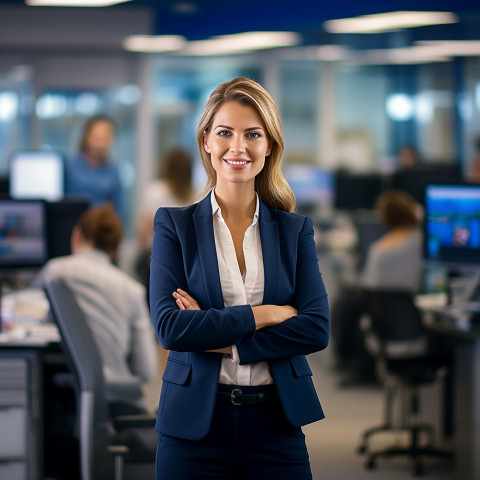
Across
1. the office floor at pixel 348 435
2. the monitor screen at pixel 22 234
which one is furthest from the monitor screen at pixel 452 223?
the monitor screen at pixel 22 234

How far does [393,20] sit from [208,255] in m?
7.40

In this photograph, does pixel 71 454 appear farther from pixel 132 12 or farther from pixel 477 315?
pixel 132 12

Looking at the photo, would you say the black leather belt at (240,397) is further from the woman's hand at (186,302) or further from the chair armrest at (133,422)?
the chair armrest at (133,422)

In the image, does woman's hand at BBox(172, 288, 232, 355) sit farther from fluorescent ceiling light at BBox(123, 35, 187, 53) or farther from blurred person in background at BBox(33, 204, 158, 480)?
fluorescent ceiling light at BBox(123, 35, 187, 53)

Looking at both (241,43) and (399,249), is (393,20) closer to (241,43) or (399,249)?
(241,43)

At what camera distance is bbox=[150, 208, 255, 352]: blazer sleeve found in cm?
166

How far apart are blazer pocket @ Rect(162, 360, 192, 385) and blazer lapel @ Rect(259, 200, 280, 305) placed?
0.23m

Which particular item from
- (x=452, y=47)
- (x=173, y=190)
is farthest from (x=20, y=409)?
(x=452, y=47)

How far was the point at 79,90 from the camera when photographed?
9.48 metres

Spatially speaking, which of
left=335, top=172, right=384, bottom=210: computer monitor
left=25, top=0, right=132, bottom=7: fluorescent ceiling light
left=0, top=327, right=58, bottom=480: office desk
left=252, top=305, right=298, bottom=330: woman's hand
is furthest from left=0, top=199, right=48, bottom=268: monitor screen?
left=25, top=0, right=132, bottom=7: fluorescent ceiling light

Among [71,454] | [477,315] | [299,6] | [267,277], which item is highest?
[299,6]

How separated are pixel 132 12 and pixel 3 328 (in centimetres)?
633

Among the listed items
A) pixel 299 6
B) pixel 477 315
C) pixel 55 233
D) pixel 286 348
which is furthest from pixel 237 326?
pixel 299 6

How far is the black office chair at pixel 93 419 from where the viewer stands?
2869 mm
